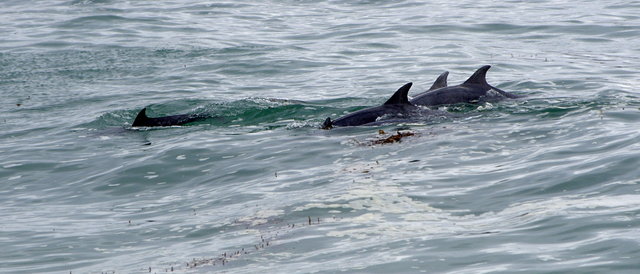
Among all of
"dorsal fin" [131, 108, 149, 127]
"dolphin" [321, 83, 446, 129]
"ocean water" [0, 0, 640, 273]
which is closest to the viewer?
"ocean water" [0, 0, 640, 273]

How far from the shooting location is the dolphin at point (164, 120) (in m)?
16.1

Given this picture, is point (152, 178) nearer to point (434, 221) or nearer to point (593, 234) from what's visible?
point (434, 221)

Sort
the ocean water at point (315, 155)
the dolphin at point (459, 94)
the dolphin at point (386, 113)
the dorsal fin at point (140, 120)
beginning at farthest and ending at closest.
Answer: the dorsal fin at point (140, 120) → the dolphin at point (459, 94) → the dolphin at point (386, 113) → the ocean water at point (315, 155)

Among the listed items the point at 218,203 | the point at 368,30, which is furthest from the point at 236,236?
the point at 368,30

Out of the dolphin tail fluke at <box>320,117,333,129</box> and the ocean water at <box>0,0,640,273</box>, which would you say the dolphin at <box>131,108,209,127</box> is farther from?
the dolphin tail fluke at <box>320,117,333,129</box>

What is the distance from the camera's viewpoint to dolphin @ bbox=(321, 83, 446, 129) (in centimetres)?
1504

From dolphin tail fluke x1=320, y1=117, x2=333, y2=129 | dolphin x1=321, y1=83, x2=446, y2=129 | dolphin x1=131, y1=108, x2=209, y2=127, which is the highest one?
dolphin x1=321, y1=83, x2=446, y2=129

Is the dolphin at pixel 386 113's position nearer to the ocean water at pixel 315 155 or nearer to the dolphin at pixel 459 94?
the ocean water at pixel 315 155

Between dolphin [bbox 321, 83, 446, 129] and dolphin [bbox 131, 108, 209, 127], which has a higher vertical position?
dolphin [bbox 321, 83, 446, 129]

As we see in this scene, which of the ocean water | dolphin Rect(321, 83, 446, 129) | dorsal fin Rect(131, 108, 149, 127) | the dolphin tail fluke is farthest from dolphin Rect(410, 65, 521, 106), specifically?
dorsal fin Rect(131, 108, 149, 127)

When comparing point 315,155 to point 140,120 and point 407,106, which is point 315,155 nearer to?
point 407,106

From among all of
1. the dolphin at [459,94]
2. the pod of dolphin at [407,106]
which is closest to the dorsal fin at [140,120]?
the pod of dolphin at [407,106]

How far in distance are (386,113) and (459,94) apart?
1543 mm

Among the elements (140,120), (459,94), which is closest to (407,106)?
(459,94)
